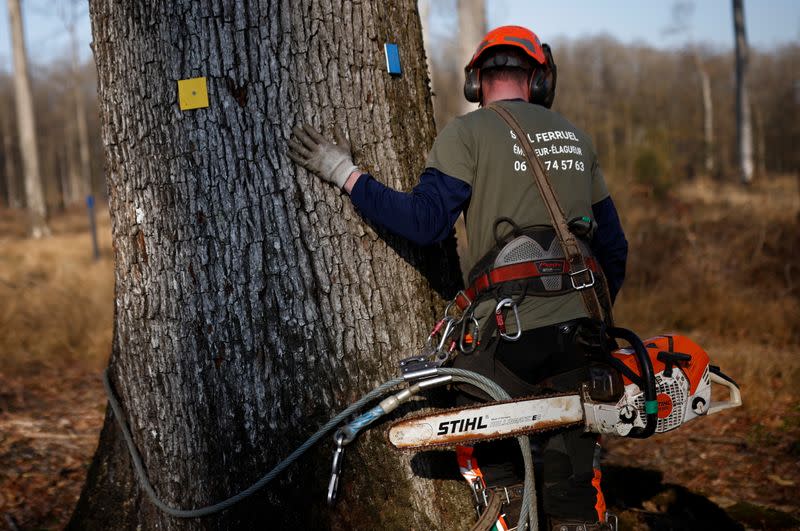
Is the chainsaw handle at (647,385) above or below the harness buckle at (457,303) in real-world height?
below

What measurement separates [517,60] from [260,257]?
1.20m

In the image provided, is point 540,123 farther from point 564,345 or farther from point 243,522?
point 243,522

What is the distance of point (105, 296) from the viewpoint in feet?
26.0

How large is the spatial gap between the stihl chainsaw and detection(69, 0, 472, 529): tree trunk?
0.41 meters

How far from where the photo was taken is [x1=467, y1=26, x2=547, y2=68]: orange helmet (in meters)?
2.62

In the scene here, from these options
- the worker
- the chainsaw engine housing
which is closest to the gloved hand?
the worker

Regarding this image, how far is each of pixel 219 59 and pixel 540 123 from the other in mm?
1171

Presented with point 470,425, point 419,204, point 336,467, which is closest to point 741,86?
point 419,204

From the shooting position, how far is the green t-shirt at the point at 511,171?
2502 millimetres

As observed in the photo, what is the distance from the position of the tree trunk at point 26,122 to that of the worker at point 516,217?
19894mm

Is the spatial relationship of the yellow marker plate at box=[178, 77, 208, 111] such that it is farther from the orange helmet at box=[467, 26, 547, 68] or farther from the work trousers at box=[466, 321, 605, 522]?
the work trousers at box=[466, 321, 605, 522]

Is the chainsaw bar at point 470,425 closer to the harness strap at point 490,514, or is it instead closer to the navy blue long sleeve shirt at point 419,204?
the harness strap at point 490,514

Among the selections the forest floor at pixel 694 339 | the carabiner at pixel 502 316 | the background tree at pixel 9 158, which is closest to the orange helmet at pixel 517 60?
the carabiner at pixel 502 316

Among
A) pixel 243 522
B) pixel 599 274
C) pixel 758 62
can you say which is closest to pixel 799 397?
pixel 599 274
